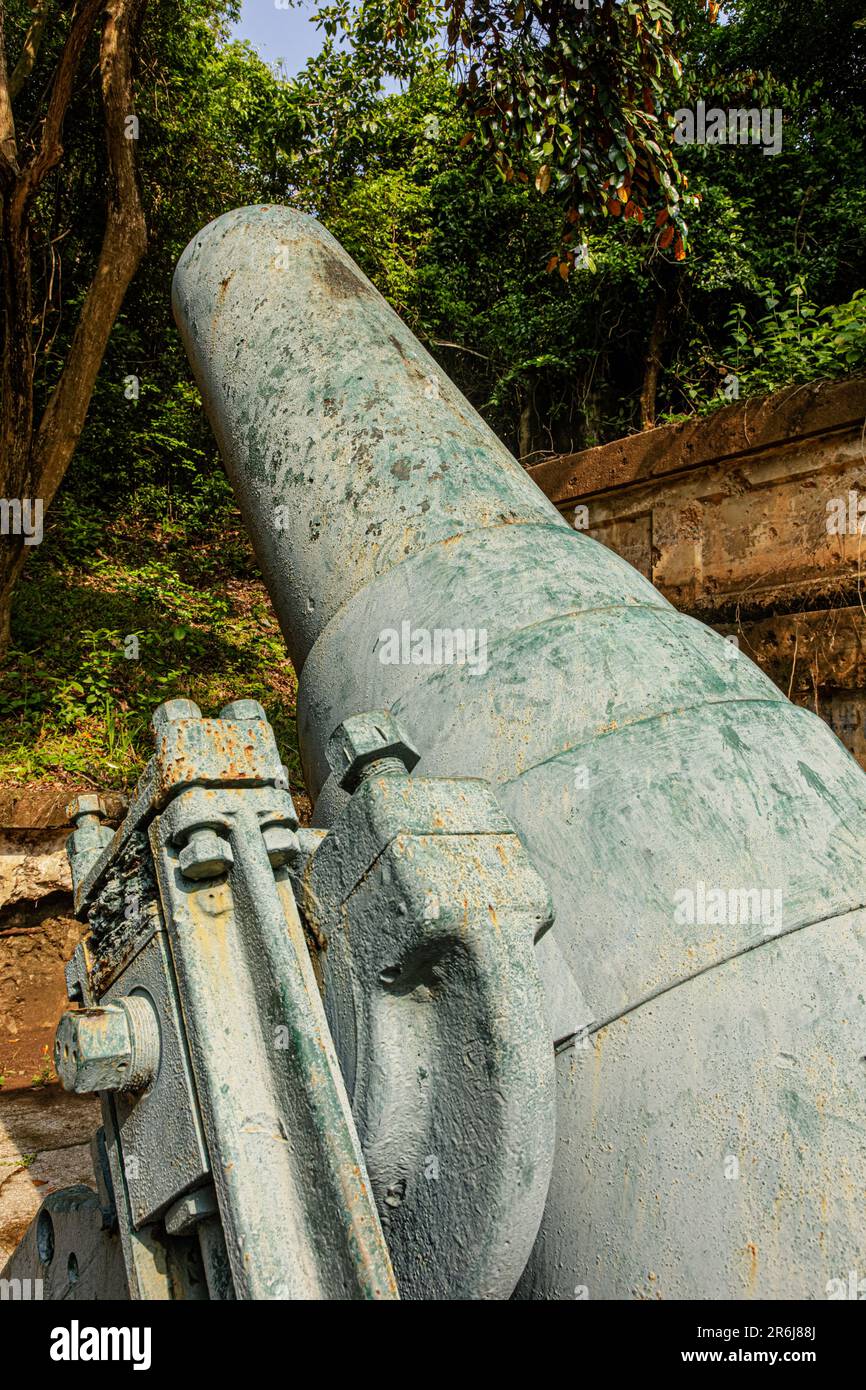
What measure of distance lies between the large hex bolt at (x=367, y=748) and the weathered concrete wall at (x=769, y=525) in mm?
3271

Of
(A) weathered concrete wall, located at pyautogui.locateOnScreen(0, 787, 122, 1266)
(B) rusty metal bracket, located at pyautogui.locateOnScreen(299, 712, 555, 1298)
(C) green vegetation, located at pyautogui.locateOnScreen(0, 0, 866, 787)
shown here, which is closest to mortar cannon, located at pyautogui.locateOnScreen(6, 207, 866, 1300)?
(B) rusty metal bracket, located at pyautogui.locateOnScreen(299, 712, 555, 1298)

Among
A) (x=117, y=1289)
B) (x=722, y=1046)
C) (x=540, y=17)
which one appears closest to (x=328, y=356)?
(x=722, y=1046)

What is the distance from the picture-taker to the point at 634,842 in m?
1.34

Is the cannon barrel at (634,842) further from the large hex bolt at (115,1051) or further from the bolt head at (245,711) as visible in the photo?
the large hex bolt at (115,1051)

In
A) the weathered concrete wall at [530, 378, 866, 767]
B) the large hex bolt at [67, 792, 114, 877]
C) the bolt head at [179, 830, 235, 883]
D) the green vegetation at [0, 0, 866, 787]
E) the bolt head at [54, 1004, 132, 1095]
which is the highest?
the green vegetation at [0, 0, 866, 787]

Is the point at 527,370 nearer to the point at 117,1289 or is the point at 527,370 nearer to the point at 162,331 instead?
the point at 162,331

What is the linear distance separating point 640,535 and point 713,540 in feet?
1.45

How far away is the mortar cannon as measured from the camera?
1146 millimetres

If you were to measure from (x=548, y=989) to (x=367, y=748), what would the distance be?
1.23 ft

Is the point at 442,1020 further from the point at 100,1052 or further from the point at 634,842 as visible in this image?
the point at 100,1052

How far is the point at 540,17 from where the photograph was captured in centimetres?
471

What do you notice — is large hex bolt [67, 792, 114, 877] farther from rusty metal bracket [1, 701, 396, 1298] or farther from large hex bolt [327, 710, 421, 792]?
large hex bolt [327, 710, 421, 792]

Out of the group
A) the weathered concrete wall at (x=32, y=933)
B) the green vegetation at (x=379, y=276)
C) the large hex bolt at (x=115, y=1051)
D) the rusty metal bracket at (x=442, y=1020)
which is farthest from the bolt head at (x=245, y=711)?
the green vegetation at (x=379, y=276)

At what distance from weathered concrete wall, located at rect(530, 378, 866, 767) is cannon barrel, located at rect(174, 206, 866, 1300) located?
8.55 feet
